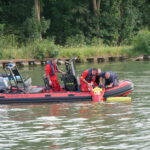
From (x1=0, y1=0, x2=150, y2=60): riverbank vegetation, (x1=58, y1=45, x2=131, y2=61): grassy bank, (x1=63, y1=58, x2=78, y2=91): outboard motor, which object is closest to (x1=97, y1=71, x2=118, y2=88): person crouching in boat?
(x1=63, y1=58, x2=78, y2=91): outboard motor

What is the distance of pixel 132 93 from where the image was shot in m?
22.4

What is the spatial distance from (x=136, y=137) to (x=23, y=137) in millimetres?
2619

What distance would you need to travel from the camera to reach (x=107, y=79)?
2036 centimetres

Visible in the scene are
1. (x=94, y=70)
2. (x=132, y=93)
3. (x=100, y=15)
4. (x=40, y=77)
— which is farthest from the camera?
(x=100, y=15)

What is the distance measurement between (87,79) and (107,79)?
672mm

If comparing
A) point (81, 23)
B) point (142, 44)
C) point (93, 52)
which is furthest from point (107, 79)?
point (81, 23)

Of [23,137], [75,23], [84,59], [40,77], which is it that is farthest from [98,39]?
[23,137]

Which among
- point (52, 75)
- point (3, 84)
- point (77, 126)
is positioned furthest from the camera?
point (52, 75)

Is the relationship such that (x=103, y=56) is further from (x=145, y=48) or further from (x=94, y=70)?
(x=94, y=70)

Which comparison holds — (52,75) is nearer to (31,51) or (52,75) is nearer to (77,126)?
(77,126)

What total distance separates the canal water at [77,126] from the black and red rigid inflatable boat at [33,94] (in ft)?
0.81

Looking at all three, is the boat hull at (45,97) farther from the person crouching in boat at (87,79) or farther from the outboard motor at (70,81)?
the outboard motor at (70,81)

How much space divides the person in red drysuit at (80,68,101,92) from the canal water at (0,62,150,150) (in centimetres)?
63

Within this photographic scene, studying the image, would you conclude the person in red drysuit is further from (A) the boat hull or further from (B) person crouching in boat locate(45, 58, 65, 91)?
(B) person crouching in boat locate(45, 58, 65, 91)
